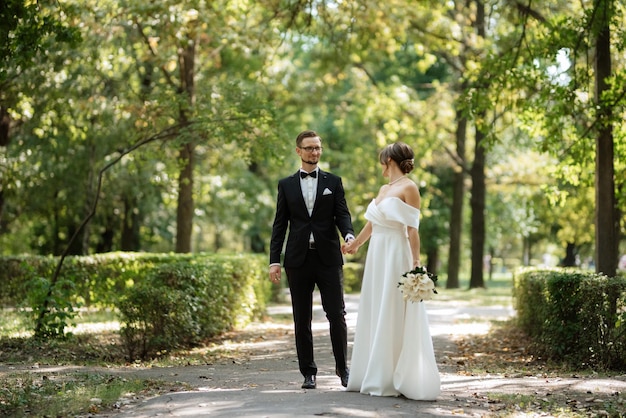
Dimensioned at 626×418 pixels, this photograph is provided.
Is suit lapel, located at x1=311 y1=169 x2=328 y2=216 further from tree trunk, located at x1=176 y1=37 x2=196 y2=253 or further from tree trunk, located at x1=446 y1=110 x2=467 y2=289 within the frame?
tree trunk, located at x1=446 y1=110 x2=467 y2=289

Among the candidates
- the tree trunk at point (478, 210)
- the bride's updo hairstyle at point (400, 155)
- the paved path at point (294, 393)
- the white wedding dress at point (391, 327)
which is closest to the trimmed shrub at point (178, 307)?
the paved path at point (294, 393)

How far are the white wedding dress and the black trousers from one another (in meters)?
0.20

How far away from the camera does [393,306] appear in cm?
761

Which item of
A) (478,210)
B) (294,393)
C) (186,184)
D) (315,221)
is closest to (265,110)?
(186,184)

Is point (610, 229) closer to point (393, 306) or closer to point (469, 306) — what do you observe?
point (393, 306)

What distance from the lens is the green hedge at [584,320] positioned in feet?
33.4

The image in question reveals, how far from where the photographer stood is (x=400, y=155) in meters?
7.68

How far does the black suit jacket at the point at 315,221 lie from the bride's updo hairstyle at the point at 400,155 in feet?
1.89

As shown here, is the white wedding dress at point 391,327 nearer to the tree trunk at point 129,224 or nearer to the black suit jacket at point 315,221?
the black suit jacket at point 315,221

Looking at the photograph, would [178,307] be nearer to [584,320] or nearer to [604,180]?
[584,320]

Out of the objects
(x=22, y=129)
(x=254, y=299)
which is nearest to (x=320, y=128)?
(x=22, y=129)

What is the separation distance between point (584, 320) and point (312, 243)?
4367 mm

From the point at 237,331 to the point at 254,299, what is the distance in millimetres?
1936

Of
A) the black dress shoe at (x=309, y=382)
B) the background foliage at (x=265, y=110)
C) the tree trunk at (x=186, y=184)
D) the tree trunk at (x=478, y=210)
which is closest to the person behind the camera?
the black dress shoe at (x=309, y=382)
